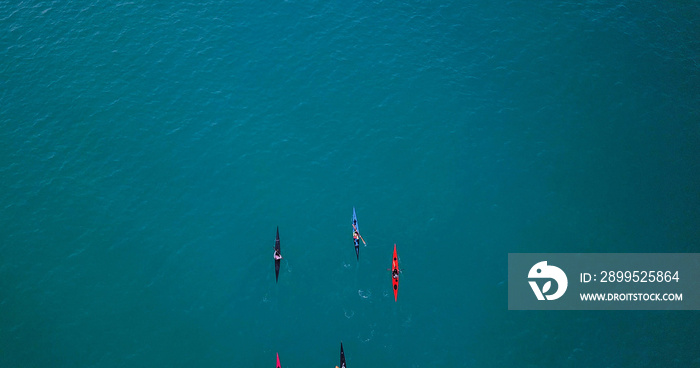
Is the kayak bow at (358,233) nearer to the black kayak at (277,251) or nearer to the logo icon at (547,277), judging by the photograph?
the black kayak at (277,251)

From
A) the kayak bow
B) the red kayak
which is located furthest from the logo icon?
the kayak bow

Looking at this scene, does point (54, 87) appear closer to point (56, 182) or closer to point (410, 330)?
point (56, 182)

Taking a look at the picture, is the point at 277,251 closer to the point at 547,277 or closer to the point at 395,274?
the point at 395,274

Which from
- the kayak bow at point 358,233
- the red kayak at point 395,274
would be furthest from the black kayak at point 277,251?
the red kayak at point 395,274

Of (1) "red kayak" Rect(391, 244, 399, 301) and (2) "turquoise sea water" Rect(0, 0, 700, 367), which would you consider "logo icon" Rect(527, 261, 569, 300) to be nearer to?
(2) "turquoise sea water" Rect(0, 0, 700, 367)

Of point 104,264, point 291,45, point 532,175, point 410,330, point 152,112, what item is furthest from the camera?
point 291,45

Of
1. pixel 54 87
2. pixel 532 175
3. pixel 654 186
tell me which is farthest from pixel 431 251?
pixel 54 87
